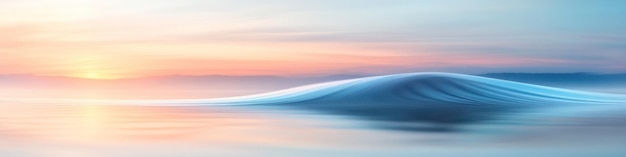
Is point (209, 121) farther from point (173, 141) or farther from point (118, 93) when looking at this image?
point (118, 93)

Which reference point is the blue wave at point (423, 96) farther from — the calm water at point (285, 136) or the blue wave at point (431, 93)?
the calm water at point (285, 136)

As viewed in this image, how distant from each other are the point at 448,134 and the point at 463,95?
8.95ft

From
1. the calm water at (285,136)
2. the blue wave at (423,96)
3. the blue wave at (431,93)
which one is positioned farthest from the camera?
the blue wave at (431,93)

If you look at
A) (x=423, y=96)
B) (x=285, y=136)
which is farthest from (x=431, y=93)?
(x=285, y=136)

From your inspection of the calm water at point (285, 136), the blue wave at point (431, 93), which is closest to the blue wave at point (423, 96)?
the blue wave at point (431, 93)

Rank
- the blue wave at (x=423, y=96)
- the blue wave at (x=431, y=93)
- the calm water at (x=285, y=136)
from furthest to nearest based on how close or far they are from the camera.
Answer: the blue wave at (x=431, y=93), the blue wave at (x=423, y=96), the calm water at (x=285, y=136)

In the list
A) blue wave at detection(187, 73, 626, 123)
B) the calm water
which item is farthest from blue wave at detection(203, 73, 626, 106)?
the calm water

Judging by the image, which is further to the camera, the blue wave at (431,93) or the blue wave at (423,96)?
the blue wave at (431,93)

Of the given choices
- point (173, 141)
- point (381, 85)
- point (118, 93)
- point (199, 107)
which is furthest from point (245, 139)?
point (118, 93)

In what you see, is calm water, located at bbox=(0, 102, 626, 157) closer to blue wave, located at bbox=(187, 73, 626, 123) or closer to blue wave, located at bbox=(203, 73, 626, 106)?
blue wave, located at bbox=(187, 73, 626, 123)

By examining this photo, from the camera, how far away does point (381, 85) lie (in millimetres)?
5582

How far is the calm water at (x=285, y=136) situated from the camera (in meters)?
2.28

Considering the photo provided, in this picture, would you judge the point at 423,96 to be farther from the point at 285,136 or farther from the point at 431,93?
the point at 285,136

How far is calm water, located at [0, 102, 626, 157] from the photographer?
2.28 meters
